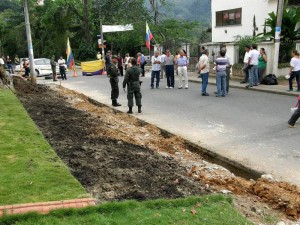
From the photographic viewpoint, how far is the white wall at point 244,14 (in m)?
26.9

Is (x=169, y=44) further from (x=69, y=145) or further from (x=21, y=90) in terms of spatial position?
(x=69, y=145)

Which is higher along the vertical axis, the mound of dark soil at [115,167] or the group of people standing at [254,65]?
the group of people standing at [254,65]

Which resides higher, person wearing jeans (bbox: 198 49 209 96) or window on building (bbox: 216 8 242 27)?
window on building (bbox: 216 8 242 27)

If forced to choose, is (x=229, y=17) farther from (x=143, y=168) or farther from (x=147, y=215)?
(x=147, y=215)

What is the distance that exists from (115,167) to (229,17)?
27278 millimetres

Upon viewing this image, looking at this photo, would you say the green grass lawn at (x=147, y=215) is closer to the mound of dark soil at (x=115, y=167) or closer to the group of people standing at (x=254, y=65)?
the mound of dark soil at (x=115, y=167)

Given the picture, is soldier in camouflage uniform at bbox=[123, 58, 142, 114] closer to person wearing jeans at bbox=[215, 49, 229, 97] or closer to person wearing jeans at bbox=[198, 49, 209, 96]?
person wearing jeans at bbox=[215, 49, 229, 97]

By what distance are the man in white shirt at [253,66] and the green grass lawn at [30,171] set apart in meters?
10.8

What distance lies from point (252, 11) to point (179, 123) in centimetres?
2059

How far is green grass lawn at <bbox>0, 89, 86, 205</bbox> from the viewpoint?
15.3 ft

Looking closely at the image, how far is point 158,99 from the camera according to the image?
1461 cm

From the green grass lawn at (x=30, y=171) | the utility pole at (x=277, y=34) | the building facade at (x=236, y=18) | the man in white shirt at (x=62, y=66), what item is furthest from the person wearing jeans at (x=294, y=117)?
the man in white shirt at (x=62, y=66)

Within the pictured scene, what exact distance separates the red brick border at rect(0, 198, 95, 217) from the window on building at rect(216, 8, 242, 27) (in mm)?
27457

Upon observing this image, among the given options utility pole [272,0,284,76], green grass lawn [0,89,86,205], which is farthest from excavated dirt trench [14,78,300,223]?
utility pole [272,0,284,76]
